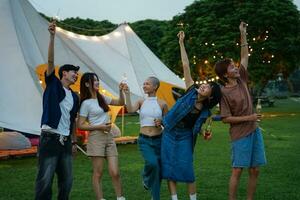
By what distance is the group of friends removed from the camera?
523cm

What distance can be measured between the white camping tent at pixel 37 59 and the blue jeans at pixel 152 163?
18.1 feet

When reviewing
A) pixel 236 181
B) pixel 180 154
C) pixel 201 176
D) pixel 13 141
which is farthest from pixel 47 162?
pixel 13 141

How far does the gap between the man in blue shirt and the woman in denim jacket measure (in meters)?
1.24

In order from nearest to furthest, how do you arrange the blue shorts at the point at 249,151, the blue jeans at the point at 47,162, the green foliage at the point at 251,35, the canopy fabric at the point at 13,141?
the blue jeans at the point at 47,162
the blue shorts at the point at 249,151
the canopy fabric at the point at 13,141
the green foliage at the point at 251,35

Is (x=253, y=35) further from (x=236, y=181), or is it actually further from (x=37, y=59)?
(x=236, y=181)

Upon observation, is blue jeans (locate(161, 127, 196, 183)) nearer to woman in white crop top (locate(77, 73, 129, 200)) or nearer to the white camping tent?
woman in white crop top (locate(77, 73, 129, 200))

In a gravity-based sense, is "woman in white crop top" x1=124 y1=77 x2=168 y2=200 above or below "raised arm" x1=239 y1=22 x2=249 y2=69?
below

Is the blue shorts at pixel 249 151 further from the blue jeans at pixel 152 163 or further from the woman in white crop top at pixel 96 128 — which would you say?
the woman in white crop top at pixel 96 128

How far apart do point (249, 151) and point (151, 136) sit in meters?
1.24

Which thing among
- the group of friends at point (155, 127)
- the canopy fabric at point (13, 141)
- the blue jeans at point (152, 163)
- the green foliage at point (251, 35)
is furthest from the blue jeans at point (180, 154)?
the green foliage at point (251, 35)

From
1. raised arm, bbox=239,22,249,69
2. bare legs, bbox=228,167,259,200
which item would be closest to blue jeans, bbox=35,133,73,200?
bare legs, bbox=228,167,259,200

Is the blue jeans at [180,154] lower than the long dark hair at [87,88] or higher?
lower

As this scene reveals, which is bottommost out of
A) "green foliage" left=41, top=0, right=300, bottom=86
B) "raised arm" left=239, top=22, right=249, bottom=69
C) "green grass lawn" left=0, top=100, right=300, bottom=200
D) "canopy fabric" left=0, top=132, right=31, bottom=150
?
"green grass lawn" left=0, top=100, right=300, bottom=200

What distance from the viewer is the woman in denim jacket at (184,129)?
5957 mm
